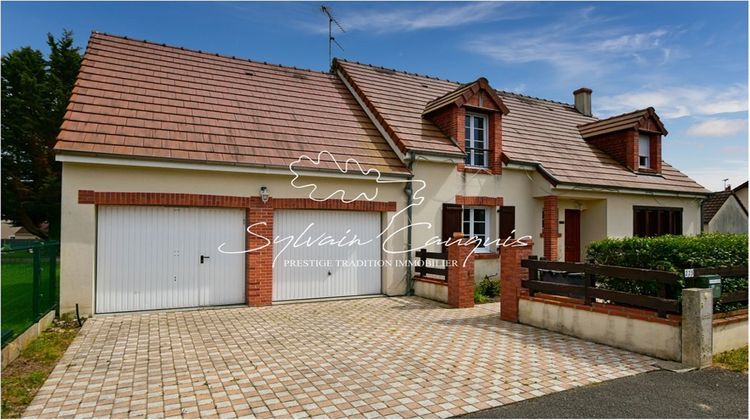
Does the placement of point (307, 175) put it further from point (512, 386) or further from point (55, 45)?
point (55, 45)

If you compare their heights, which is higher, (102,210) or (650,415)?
(102,210)

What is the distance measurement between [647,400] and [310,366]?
12.8ft

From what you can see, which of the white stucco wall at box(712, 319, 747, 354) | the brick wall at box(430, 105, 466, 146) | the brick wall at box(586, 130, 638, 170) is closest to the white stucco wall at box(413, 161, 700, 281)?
the brick wall at box(430, 105, 466, 146)

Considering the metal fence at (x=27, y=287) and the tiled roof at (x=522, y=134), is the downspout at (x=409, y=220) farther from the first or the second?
the metal fence at (x=27, y=287)

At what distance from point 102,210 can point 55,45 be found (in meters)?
24.2

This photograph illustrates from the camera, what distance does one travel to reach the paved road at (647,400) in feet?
14.2

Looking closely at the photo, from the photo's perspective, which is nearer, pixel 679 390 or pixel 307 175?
pixel 679 390

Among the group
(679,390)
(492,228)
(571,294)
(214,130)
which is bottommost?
(679,390)

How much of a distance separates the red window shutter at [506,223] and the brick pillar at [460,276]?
3.28 metres

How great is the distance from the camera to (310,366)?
5.68m

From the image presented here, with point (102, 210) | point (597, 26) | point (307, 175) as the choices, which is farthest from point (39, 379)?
point (597, 26)

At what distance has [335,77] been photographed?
1549cm

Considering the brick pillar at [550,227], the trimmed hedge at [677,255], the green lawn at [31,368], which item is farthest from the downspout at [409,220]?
the green lawn at [31,368]

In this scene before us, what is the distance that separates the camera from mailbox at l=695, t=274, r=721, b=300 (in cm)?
603
